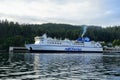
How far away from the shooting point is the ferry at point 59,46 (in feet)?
540

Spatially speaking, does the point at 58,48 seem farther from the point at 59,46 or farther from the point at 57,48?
the point at 59,46

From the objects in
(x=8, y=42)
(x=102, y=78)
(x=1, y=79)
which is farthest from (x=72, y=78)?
(x=8, y=42)

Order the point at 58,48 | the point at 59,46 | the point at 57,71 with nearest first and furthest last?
the point at 57,71
the point at 58,48
the point at 59,46

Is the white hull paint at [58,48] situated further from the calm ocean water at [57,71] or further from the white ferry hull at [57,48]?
the calm ocean water at [57,71]

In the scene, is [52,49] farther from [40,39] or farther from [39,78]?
[39,78]

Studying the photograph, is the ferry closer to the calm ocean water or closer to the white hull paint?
the white hull paint

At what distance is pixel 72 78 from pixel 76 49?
475 feet

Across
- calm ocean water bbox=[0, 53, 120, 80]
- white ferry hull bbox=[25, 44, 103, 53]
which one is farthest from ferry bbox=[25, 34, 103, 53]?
calm ocean water bbox=[0, 53, 120, 80]

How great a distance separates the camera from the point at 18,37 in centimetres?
19800

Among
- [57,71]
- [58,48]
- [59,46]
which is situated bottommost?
[57,71]

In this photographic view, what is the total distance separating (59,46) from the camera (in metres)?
170

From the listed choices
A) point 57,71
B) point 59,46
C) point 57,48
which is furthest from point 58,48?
point 57,71

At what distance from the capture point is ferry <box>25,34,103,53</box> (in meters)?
165

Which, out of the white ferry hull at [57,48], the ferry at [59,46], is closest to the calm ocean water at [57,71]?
the white ferry hull at [57,48]
